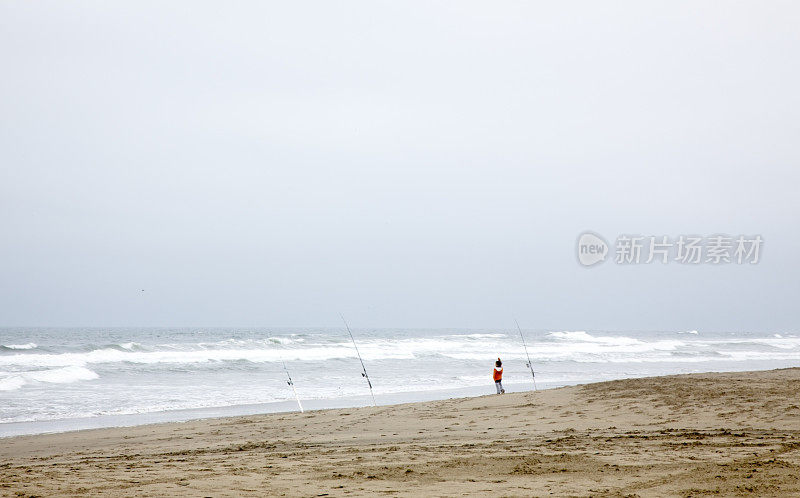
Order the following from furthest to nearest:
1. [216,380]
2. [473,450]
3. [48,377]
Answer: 1. [216,380]
2. [48,377]
3. [473,450]

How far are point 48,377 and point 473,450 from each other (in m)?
16.9

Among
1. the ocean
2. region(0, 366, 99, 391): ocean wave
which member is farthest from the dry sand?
region(0, 366, 99, 391): ocean wave

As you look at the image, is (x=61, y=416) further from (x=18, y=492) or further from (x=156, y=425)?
(x=18, y=492)

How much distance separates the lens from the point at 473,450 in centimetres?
739

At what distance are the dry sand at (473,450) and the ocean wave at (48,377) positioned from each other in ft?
28.8

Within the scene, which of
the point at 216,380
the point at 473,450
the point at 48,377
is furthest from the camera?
the point at 216,380

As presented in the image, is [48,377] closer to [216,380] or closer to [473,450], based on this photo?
[216,380]

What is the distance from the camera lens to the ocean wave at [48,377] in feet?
59.0

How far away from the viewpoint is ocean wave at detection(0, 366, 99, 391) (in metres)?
18.0

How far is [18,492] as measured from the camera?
5691mm

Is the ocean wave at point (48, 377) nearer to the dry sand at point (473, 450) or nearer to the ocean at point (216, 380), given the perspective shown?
the ocean at point (216, 380)

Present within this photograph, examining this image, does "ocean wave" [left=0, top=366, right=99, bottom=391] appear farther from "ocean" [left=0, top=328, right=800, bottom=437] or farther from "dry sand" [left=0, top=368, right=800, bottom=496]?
"dry sand" [left=0, top=368, right=800, bottom=496]

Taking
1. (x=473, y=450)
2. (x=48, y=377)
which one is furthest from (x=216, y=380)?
(x=473, y=450)

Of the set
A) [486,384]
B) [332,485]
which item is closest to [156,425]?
[332,485]
